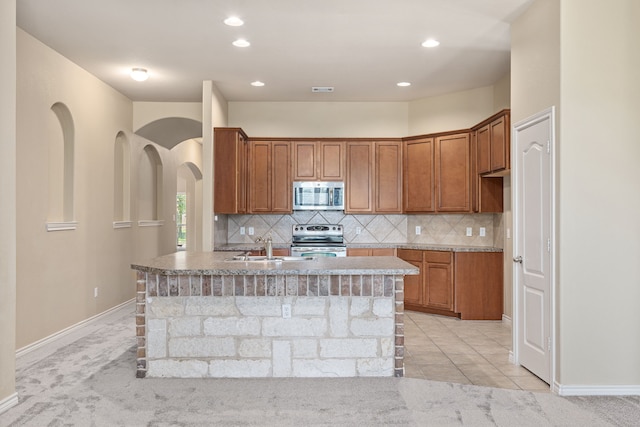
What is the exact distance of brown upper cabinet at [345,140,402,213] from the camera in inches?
267

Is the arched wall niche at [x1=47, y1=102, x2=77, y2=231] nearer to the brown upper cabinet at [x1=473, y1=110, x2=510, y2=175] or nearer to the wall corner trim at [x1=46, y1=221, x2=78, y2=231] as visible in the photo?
the wall corner trim at [x1=46, y1=221, x2=78, y2=231]

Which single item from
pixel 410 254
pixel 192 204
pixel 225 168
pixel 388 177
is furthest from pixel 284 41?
pixel 192 204

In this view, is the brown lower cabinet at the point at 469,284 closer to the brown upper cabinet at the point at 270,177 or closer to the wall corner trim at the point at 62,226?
the brown upper cabinet at the point at 270,177

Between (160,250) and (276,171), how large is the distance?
2.76 metres

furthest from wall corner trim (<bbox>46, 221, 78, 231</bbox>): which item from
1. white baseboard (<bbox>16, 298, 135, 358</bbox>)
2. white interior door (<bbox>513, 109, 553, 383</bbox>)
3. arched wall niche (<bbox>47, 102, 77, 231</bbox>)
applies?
white interior door (<bbox>513, 109, 553, 383</bbox>)

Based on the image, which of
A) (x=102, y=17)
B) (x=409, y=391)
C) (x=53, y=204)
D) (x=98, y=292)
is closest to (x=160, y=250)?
(x=98, y=292)

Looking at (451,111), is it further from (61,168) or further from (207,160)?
(61,168)

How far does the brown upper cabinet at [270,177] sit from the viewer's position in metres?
6.71

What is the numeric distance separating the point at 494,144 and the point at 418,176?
56.0 inches

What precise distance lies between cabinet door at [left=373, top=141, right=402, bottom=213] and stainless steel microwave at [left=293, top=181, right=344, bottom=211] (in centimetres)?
63

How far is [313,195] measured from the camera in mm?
→ 6703

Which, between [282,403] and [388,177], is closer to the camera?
[282,403]

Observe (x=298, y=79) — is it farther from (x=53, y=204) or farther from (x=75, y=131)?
(x=53, y=204)

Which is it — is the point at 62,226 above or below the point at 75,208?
below
